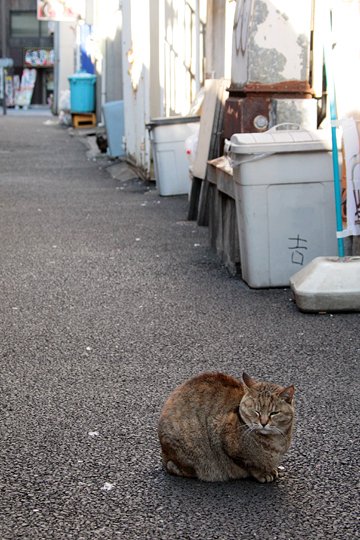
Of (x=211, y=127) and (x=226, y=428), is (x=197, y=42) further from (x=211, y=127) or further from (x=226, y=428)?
(x=226, y=428)

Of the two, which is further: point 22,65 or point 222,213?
point 22,65

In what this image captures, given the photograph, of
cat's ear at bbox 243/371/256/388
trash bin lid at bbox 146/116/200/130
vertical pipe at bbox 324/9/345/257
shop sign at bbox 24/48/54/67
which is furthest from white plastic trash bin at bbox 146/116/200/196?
shop sign at bbox 24/48/54/67

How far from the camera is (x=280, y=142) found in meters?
8.25

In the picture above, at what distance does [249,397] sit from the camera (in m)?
4.32

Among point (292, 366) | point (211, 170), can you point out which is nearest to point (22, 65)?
point (211, 170)

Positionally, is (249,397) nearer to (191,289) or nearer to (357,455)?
(357,455)

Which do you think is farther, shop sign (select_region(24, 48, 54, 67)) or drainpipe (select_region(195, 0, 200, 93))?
shop sign (select_region(24, 48, 54, 67))

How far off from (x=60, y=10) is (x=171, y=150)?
75.6ft

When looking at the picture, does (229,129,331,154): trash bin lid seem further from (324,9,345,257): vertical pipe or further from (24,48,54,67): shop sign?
(24,48,54,67): shop sign

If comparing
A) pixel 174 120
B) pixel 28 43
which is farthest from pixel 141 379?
pixel 28 43

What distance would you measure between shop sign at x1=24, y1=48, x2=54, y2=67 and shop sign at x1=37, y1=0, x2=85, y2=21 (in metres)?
26.2

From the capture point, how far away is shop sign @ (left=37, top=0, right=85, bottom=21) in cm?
3588

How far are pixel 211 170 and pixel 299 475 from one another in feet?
19.4

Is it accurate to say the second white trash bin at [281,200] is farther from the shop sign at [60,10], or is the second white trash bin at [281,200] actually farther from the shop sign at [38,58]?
the shop sign at [38,58]
